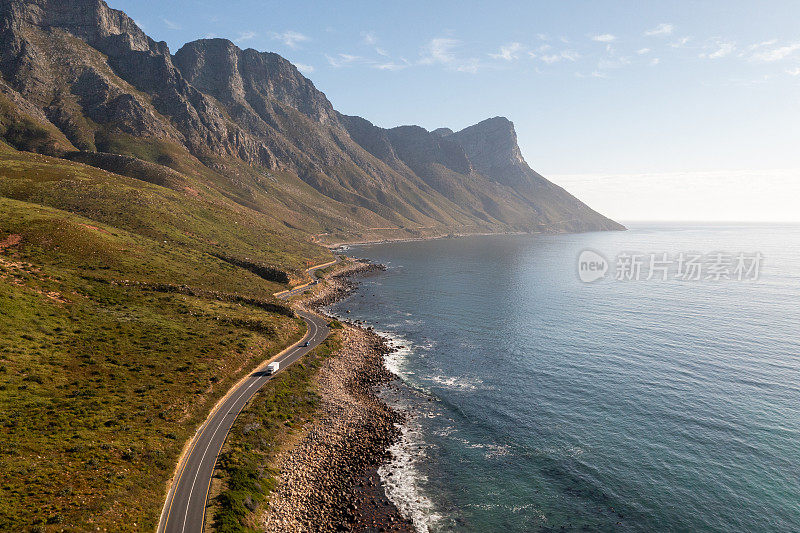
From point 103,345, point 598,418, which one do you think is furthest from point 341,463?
point 103,345

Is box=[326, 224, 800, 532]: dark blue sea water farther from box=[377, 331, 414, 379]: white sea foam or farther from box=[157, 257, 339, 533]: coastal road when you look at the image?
box=[157, 257, 339, 533]: coastal road

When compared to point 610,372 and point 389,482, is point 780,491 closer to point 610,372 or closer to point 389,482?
point 610,372

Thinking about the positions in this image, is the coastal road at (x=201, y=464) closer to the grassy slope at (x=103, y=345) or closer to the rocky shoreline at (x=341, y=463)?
the grassy slope at (x=103, y=345)

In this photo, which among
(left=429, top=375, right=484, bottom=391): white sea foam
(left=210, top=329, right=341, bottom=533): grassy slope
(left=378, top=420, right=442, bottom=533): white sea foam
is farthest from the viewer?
(left=429, top=375, right=484, bottom=391): white sea foam

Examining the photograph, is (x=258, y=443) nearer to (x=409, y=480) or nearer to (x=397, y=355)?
(x=409, y=480)

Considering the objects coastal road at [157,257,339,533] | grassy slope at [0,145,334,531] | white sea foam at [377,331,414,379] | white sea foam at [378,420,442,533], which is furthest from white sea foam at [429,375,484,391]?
grassy slope at [0,145,334,531]

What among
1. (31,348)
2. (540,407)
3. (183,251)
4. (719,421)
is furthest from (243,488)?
(183,251)
